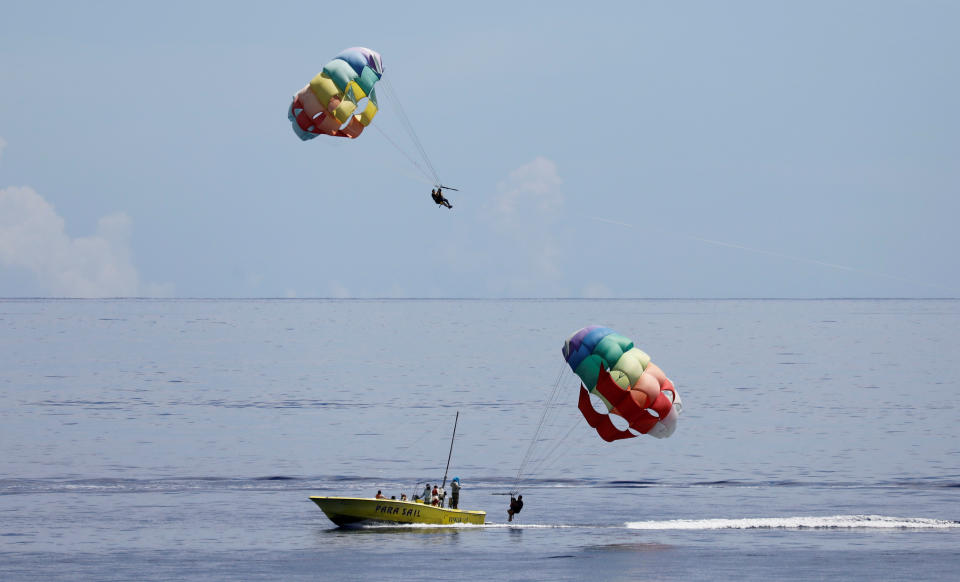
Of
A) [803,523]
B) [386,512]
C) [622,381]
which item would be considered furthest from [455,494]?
[803,523]

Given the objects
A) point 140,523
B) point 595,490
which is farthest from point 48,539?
point 595,490

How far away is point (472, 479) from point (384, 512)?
50.7ft

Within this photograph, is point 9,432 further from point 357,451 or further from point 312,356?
point 312,356

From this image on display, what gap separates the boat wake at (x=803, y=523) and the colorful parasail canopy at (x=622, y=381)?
6.27 m

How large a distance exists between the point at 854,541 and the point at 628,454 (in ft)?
90.4

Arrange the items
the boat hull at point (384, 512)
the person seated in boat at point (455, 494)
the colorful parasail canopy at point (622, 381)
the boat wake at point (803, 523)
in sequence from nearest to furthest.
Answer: the colorful parasail canopy at point (622, 381)
the boat hull at point (384, 512)
the person seated in boat at point (455, 494)
the boat wake at point (803, 523)

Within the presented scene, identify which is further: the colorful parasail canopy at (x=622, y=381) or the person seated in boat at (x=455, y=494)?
the person seated in boat at (x=455, y=494)

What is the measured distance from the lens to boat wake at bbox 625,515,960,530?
5338cm

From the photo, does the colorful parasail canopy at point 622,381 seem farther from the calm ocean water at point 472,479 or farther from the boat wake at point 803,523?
the boat wake at point 803,523

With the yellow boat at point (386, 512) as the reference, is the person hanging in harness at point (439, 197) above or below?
above

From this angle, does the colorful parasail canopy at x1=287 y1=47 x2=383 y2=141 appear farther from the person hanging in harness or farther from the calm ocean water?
the calm ocean water

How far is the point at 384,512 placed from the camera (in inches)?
2015

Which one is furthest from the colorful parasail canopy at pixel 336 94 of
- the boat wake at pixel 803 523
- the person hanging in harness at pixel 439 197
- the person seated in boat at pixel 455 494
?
the boat wake at pixel 803 523

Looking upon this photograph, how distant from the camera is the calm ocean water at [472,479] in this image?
46156 mm
